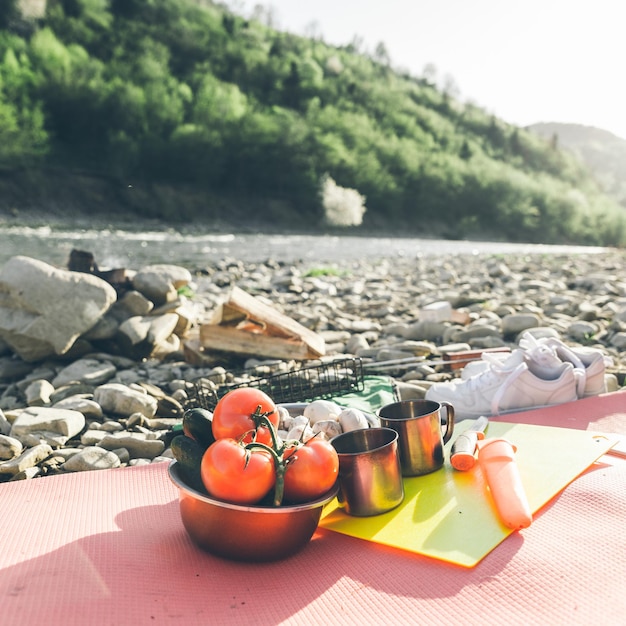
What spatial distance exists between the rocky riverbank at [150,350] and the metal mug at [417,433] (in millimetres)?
1199

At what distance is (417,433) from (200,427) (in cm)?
81

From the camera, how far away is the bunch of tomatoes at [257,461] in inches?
66.5

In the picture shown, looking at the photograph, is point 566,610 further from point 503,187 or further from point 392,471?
point 503,187

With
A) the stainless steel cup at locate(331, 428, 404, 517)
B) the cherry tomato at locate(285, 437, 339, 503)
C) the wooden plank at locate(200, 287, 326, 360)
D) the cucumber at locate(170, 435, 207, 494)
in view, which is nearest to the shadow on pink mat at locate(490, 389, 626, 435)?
the stainless steel cup at locate(331, 428, 404, 517)

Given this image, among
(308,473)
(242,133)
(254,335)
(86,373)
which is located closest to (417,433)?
(308,473)

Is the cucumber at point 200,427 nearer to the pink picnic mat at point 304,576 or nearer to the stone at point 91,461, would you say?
the pink picnic mat at point 304,576

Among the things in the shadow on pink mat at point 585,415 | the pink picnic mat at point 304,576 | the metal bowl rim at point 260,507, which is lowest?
the pink picnic mat at point 304,576

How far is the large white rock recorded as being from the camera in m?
4.48

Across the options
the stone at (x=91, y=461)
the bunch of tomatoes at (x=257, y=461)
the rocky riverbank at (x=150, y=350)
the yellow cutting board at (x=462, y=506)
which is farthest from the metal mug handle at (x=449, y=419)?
the stone at (x=91, y=461)

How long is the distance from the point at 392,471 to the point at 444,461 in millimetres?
500

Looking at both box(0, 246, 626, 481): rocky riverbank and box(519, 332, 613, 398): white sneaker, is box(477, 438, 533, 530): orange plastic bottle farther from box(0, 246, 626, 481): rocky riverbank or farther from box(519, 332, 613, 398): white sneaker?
box(0, 246, 626, 481): rocky riverbank

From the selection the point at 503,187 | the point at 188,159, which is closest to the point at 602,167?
the point at 503,187

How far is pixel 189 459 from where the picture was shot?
74.8 inches

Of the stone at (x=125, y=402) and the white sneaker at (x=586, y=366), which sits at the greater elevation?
the white sneaker at (x=586, y=366)
